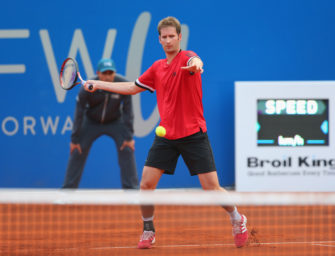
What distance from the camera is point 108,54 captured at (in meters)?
7.37

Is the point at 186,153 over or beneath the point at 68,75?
beneath

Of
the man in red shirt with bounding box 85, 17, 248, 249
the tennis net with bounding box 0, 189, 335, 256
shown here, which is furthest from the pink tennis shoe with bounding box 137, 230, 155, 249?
the man in red shirt with bounding box 85, 17, 248, 249

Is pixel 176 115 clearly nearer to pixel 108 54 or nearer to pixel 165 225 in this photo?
pixel 165 225

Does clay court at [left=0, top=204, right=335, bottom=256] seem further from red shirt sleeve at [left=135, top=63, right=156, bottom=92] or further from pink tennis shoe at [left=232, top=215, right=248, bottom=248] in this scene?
red shirt sleeve at [left=135, top=63, right=156, bottom=92]

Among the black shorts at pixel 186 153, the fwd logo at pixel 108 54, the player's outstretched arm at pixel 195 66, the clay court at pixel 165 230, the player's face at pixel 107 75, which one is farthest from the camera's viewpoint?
the fwd logo at pixel 108 54

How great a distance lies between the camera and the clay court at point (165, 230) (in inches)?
156

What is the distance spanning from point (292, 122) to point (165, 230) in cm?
289

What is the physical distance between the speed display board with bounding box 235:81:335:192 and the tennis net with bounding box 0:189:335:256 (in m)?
0.69

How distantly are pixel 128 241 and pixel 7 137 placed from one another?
3.59 meters

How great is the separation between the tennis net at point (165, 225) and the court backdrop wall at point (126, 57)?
3.36 ft

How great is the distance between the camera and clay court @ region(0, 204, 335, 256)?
396cm

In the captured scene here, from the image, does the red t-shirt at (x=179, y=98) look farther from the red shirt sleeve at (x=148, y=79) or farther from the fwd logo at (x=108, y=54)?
the fwd logo at (x=108, y=54)

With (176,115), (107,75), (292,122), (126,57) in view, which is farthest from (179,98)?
(126,57)

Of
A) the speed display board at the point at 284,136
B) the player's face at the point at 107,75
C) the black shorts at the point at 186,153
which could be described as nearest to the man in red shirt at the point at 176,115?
the black shorts at the point at 186,153
